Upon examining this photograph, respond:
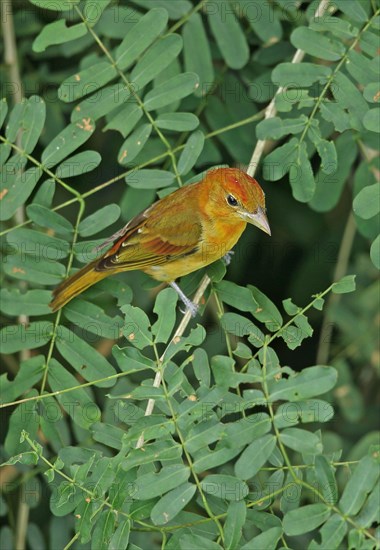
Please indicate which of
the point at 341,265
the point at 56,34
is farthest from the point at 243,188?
the point at 341,265

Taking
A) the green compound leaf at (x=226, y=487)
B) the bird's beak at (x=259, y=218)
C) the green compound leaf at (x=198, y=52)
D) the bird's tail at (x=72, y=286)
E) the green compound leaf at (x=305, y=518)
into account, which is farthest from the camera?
the green compound leaf at (x=198, y=52)

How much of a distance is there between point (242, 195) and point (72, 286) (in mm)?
803

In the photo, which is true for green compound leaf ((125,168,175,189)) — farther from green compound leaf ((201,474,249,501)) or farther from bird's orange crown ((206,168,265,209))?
green compound leaf ((201,474,249,501))

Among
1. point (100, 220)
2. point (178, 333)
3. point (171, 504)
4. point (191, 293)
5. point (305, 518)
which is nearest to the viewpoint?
point (305, 518)

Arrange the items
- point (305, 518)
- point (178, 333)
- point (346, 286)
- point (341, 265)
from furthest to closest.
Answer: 1. point (341, 265)
2. point (178, 333)
3. point (346, 286)
4. point (305, 518)

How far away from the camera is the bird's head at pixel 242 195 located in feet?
11.9

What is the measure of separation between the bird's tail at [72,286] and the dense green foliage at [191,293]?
56 millimetres

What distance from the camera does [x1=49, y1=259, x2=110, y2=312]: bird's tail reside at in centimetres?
371

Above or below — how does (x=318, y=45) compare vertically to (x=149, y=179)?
above

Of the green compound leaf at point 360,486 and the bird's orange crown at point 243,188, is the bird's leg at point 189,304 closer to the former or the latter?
the bird's orange crown at point 243,188

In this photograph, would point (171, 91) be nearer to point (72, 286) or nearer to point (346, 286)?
point (72, 286)

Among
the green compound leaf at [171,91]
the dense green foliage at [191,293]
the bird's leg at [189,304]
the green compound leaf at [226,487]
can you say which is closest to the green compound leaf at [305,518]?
the dense green foliage at [191,293]

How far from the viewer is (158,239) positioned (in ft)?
13.2

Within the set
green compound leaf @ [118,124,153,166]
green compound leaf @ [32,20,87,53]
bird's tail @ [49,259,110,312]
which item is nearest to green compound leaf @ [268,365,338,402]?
bird's tail @ [49,259,110,312]
